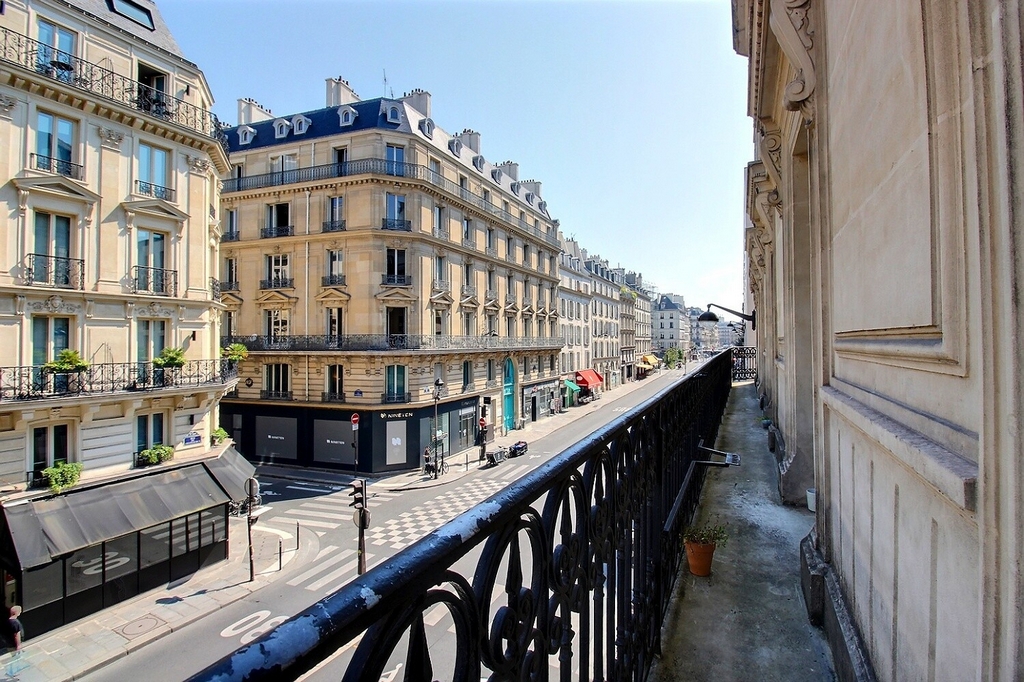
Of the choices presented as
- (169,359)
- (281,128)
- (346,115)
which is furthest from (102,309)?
(281,128)

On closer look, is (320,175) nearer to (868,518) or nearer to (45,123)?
(45,123)

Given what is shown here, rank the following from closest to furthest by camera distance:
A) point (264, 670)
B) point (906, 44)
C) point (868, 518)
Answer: point (264, 670) → point (906, 44) → point (868, 518)

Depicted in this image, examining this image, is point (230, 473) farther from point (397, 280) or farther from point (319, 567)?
point (397, 280)

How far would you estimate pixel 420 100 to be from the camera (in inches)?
1174

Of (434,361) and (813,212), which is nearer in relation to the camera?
(813,212)

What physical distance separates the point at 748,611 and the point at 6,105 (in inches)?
732

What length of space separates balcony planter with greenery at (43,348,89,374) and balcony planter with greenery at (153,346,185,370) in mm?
2127

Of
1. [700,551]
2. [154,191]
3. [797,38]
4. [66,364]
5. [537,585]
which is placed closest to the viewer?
[537,585]

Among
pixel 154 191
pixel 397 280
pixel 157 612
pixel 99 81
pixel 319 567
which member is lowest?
pixel 157 612

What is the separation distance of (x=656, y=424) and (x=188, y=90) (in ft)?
64.0

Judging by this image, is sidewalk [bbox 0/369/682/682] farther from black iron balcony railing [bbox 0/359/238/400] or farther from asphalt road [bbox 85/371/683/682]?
black iron balcony railing [bbox 0/359/238/400]

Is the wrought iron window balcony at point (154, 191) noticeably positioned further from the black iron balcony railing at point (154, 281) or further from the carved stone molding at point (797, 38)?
the carved stone molding at point (797, 38)

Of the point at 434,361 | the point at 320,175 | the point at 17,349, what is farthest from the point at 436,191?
the point at 17,349

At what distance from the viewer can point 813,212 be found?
456 cm
